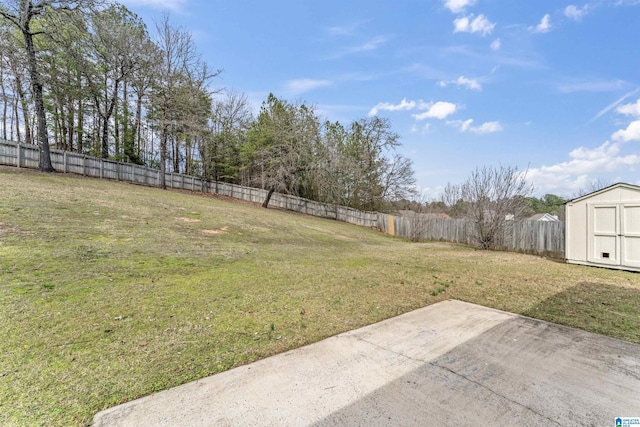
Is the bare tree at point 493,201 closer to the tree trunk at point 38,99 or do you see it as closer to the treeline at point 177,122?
the treeline at point 177,122

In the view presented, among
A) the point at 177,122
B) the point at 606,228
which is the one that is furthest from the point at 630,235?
the point at 177,122

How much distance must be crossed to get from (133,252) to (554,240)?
13.8 meters

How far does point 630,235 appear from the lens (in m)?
7.10

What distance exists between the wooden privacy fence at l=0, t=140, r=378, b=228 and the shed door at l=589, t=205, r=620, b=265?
51.1ft

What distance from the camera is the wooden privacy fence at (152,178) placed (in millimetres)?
15432

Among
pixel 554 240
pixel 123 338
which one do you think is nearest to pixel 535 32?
pixel 554 240

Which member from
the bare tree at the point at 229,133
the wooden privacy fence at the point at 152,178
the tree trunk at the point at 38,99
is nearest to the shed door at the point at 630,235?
the wooden privacy fence at the point at 152,178

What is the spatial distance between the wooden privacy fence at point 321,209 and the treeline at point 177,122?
1502 mm

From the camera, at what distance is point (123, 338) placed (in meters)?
2.65

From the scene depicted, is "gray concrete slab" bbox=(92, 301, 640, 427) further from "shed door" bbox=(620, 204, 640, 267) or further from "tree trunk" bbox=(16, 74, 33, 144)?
"tree trunk" bbox=(16, 74, 33, 144)

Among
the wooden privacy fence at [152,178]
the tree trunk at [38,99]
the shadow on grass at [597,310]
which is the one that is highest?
the tree trunk at [38,99]

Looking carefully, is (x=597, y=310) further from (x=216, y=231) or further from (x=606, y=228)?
(x=216, y=231)

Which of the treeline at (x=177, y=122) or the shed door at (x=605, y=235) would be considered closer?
the shed door at (x=605, y=235)

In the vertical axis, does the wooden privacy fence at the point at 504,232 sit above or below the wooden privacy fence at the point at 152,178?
below
